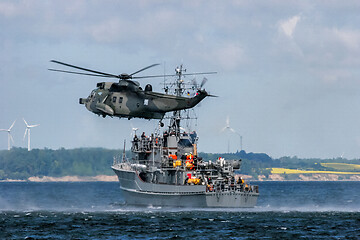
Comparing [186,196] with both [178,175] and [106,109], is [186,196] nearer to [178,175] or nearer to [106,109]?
[178,175]

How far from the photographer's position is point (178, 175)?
A: 7538cm

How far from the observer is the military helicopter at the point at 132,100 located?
206 ft

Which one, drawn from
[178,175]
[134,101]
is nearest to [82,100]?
[134,101]

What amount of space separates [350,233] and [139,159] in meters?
33.4

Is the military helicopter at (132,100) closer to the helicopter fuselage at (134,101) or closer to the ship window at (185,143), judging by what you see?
the helicopter fuselage at (134,101)

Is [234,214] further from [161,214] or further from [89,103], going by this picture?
[89,103]

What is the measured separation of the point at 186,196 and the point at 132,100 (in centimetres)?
1486

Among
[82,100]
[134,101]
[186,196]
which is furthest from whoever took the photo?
[186,196]

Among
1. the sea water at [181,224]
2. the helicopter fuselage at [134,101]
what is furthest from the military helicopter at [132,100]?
the sea water at [181,224]

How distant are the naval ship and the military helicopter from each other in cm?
1237

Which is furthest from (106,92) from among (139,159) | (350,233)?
(350,233)

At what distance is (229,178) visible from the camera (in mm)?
74875

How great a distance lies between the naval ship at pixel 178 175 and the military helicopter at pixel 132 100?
12369 mm

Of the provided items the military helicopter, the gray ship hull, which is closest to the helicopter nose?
the military helicopter
